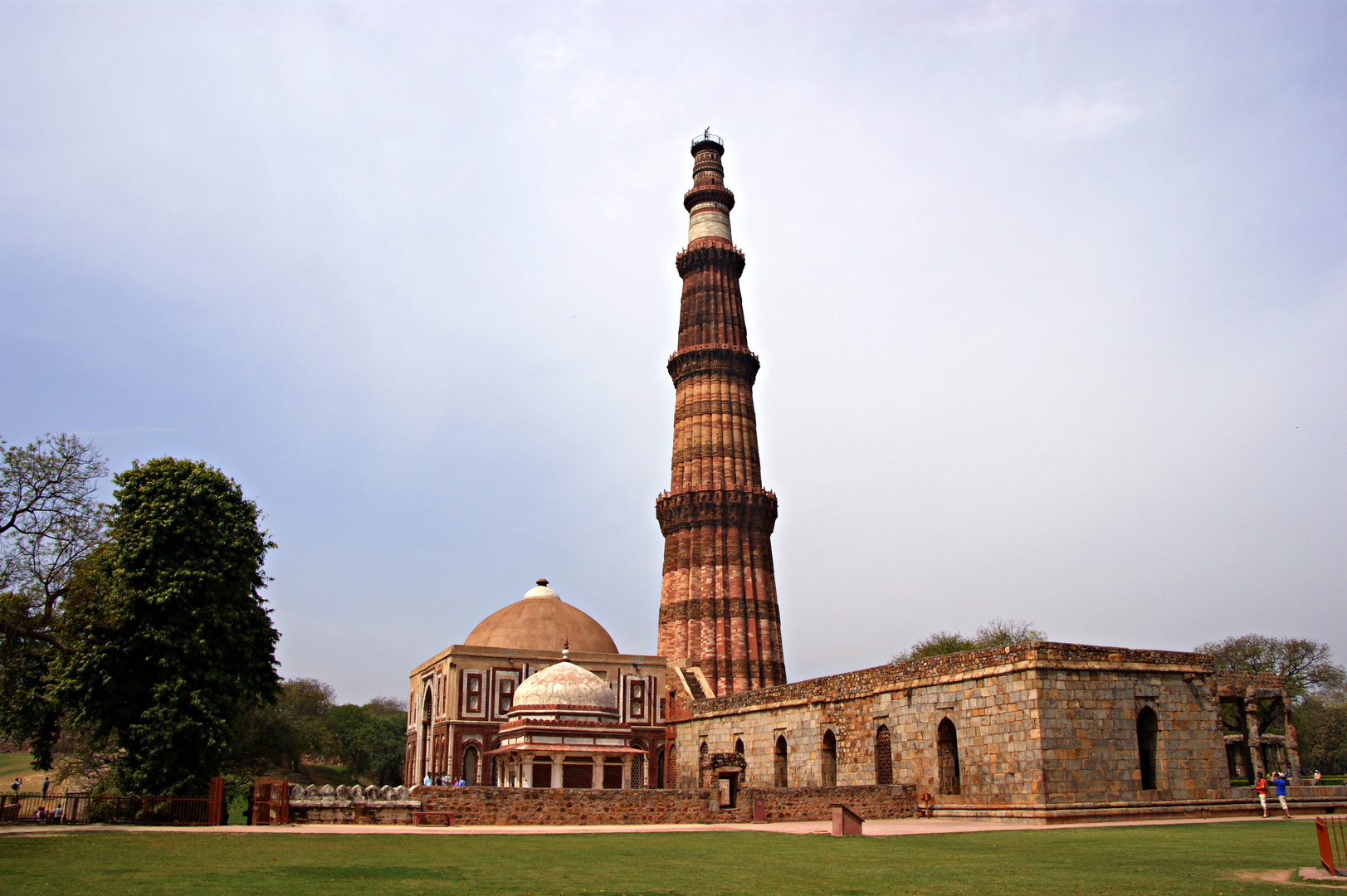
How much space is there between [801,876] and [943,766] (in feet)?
45.2

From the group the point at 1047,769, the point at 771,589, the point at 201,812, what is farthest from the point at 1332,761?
the point at 201,812

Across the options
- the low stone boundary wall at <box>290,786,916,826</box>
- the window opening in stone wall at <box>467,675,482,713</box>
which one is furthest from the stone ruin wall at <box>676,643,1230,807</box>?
the window opening in stone wall at <box>467,675,482,713</box>

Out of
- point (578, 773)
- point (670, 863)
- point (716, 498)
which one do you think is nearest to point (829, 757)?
point (578, 773)

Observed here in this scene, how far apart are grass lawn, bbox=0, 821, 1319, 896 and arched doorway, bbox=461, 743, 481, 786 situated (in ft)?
69.8

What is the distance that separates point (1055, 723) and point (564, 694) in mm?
15678

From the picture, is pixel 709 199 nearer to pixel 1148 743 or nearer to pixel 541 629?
pixel 541 629

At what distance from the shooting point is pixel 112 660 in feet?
73.5

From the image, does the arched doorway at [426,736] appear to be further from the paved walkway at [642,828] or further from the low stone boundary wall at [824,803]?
the low stone boundary wall at [824,803]

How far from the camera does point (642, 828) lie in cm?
1992

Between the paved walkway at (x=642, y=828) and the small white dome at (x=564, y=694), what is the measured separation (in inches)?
381

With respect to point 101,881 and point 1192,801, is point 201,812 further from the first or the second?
point 1192,801

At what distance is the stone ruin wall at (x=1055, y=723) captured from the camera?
63.2 ft

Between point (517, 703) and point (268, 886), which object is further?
point (517, 703)

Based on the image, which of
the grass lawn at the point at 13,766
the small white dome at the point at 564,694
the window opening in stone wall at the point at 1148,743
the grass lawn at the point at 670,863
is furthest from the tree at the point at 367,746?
the window opening in stone wall at the point at 1148,743
